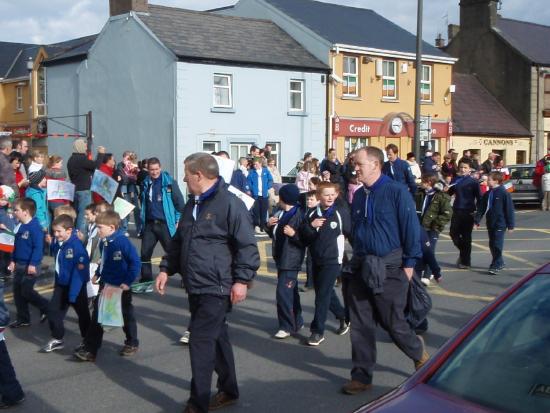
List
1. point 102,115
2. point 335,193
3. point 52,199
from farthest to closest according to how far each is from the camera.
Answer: point 102,115
point 52,199
point 335,193

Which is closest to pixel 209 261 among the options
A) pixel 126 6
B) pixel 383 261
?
pixel 383 261

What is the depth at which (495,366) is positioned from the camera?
3277 mm

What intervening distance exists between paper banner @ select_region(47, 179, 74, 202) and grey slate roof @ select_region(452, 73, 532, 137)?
29.0 metres

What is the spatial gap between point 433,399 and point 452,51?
149ft

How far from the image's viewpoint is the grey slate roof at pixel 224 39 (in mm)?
29000

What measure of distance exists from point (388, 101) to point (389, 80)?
3.33ft

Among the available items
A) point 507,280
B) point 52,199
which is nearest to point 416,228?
point 507,280

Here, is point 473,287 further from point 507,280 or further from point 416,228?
point 416,228

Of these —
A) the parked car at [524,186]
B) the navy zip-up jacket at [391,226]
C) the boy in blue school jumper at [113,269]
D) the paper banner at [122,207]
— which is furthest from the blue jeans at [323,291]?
the parked car at [524,186]

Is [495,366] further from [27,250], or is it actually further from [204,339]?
[27,250]

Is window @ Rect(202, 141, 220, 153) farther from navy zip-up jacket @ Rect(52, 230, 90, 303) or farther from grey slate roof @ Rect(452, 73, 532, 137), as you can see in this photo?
navy zip-up jacket @ Rect(52, 230, 90, 303)

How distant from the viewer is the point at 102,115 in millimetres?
32219

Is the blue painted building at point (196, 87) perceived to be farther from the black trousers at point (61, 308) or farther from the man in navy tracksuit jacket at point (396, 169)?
the black trousers at point (61, 308)

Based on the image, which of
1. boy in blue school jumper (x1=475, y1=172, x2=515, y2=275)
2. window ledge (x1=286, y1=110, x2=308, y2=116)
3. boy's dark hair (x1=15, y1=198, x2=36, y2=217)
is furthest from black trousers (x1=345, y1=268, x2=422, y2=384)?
window ledge (x1=286, y1=110, x2=308, y2=116)
